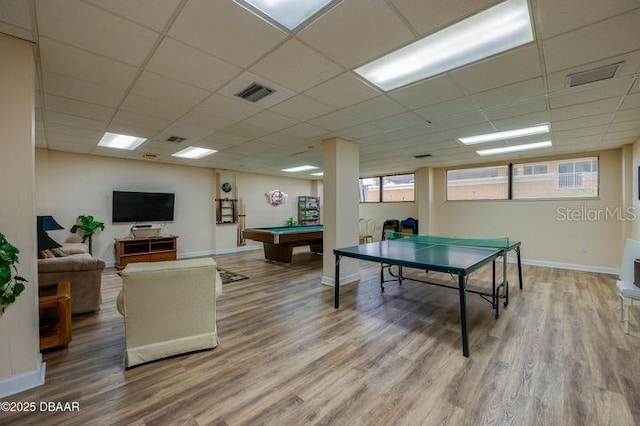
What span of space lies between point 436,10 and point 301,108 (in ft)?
6.06

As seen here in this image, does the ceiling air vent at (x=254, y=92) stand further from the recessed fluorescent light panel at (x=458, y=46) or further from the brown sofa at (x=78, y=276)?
the brown sofa at (x=78, y=276)

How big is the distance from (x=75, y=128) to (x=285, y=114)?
329cm

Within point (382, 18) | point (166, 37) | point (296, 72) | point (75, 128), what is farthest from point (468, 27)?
point (75, 128)

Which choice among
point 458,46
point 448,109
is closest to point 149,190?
point 448,109

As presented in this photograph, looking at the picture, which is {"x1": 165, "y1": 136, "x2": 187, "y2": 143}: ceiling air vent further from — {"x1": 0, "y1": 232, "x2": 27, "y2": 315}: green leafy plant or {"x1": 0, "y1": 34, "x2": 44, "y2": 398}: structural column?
{"x1": 0, "y1": 232, "x2": 27, "y2": 315}: green leafy plant

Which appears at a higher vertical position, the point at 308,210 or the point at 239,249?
the point at 308,210

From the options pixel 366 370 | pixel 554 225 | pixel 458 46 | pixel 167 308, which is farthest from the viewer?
pixel 554 225

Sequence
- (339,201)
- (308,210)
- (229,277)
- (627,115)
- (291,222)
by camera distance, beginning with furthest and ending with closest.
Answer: (308,210)
(291,222)
(229,277)
(339,201)
(627,115)

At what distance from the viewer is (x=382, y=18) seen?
1735mm

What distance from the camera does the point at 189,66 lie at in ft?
7.61

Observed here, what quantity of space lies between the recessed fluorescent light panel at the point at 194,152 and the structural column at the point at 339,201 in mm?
2646

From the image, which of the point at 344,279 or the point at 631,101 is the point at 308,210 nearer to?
the point at 344,279

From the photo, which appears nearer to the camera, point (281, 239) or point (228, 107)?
point (228, 107)

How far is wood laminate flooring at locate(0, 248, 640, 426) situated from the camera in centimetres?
177
